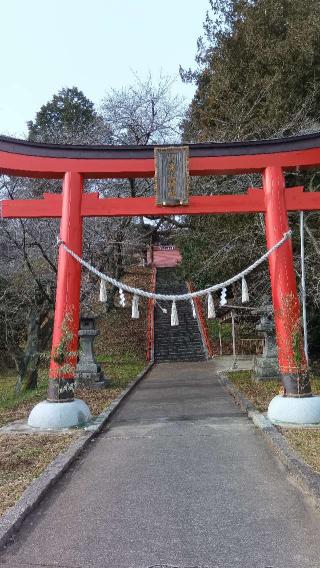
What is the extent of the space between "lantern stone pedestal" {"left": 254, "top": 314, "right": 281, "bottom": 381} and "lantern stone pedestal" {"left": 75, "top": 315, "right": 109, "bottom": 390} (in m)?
4.32

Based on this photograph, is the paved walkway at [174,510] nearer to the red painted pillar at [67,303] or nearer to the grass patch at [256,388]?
the red painted pillar at [67,303]

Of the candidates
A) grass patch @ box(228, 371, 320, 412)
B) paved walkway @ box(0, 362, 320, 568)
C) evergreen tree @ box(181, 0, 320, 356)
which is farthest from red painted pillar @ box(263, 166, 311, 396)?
evergreen tree @ box(181, 0, 320, 356)

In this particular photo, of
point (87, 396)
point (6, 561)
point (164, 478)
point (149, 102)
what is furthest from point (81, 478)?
point (149, 102)

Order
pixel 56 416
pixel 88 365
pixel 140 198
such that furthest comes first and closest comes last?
pixel 88 365, pixel 140 198, pixel 56 416

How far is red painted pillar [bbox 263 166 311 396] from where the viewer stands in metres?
8.19

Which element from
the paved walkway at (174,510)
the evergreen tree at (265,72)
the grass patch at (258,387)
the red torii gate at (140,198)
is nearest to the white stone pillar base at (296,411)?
the paved walkway at (174,510)

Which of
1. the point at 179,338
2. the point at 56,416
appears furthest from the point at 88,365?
the point at 179,338

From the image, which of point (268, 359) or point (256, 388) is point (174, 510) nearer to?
point (256, 388)

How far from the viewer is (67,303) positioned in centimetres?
853

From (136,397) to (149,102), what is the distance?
470 inches

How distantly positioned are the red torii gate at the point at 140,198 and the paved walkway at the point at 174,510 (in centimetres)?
249

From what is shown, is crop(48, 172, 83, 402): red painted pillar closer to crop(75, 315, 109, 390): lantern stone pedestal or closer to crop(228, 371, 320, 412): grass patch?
crop(228, 371, 320, 412): grass patch

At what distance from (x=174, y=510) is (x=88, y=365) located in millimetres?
9544


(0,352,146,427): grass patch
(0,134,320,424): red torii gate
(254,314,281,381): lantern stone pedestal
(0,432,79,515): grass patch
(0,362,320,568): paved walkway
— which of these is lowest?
(0,362,320,568): paved walkway
